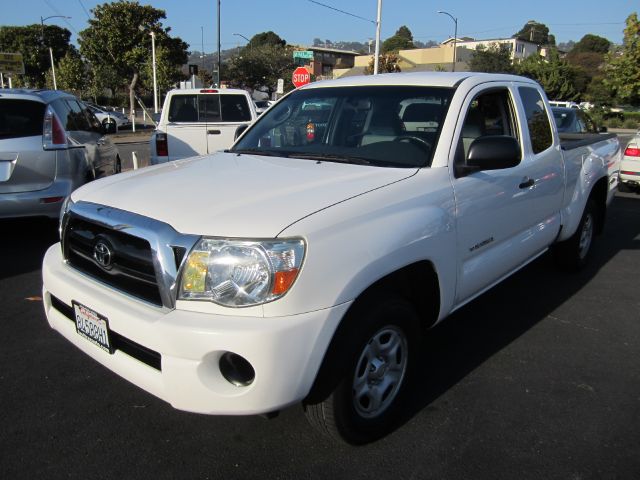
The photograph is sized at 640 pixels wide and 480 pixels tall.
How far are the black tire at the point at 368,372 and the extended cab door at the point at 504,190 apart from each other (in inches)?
22.5

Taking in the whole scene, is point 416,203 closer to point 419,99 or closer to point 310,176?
point 310,176

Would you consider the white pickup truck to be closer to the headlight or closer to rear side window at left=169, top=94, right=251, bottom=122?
the headlight

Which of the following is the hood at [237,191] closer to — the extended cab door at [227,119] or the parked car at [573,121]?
the extended cab door at [227,119]

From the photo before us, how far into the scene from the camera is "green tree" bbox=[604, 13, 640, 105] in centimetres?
3006

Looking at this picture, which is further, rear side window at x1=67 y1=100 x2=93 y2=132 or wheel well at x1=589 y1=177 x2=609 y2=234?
rear side window at x1=67 y1=100 x2=93 y2=132

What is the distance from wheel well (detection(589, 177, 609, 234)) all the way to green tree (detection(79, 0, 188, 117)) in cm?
3686

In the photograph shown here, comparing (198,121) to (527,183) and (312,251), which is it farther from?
(312,251)

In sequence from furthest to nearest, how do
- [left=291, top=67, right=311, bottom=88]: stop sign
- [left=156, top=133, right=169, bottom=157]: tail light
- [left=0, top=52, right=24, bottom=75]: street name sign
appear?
[left=0, top=52, right=24, bottom=75]: street name sign
[left=291, top=67, right=311, bottom=88]: stop sign
[left=156, top=133, right=169, bottom=157]: tail light

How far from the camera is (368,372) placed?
2664mm

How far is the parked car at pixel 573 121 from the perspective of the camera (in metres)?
10.4

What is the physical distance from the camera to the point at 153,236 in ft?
7.63

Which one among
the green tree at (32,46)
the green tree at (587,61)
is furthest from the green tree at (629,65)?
the green tree at (32,46)

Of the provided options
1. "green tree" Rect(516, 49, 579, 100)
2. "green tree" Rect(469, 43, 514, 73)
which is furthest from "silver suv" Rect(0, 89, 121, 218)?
"green tree" Rect(469, 43, 514, 73)

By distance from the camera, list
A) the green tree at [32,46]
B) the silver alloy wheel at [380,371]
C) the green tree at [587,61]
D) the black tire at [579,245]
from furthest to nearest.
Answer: the green tree at [32,46] → the green tree at [587,61] → the black tire at [579,245] → the silver alloy wheel at [380,371]
